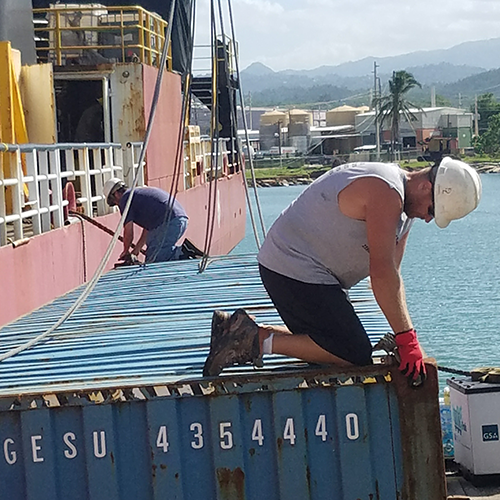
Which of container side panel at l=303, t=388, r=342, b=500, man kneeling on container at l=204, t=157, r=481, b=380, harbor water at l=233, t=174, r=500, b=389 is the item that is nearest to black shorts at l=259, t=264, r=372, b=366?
man kneeling on container at l=204, t=157, r=481, b=380

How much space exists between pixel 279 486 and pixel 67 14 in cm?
1832

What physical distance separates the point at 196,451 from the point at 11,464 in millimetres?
941

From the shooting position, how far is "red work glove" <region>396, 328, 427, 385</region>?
15.3ft

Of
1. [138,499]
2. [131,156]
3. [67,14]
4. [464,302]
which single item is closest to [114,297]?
[138,499]

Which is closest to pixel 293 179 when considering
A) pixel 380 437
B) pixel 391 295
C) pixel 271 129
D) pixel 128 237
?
pixel 271 129

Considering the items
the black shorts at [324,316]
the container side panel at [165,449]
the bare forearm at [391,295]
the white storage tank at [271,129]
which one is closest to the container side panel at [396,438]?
the black shorts at [324,316]

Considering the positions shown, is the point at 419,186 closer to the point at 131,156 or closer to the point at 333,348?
the point at 333,348

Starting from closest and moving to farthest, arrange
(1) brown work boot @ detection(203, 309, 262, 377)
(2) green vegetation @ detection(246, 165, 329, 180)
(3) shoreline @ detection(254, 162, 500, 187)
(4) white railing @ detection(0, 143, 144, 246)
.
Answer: (1) brown work boot @ detection(203, 309, 262, 377) < (4) white railing @ detection(0, 143, 144, 246) < (3) shoreline @ detection(254, 162, 500, 187) < (2) green vegetation @ detection(246, 165, 329, 180)

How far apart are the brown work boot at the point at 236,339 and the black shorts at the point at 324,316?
0.75 ft

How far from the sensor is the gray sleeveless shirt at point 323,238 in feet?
16.0

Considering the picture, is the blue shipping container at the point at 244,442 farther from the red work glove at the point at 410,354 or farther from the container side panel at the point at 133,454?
the red work glove at the point at 410,354

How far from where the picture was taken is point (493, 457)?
640cm

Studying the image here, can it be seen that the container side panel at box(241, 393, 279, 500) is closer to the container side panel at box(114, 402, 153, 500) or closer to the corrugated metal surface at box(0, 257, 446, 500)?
Answer: the corrugated metal surface at box(0, 257, 446, 500)

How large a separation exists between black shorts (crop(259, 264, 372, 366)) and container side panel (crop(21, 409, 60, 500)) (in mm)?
1372
